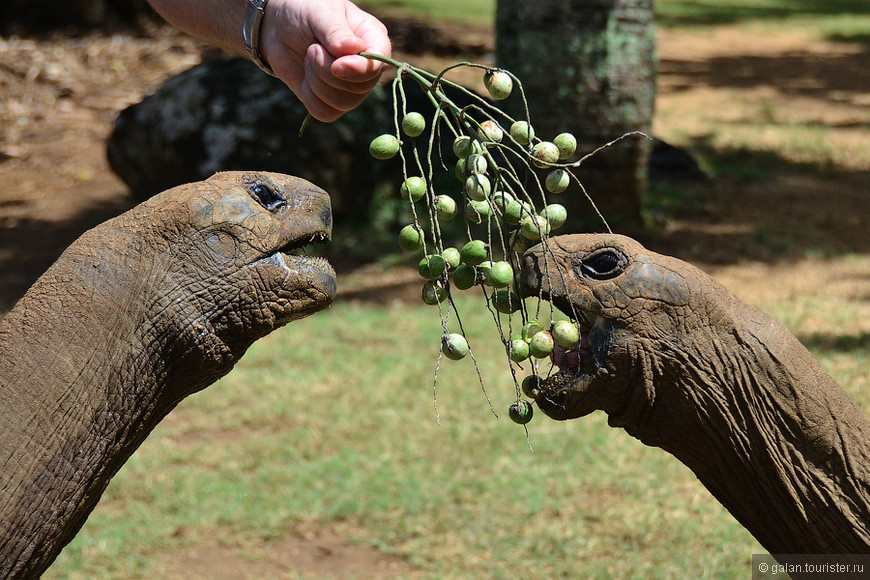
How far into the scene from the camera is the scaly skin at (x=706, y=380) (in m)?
1.87

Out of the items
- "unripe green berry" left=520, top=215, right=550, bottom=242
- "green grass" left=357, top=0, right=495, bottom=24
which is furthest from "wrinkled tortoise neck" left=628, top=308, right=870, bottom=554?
"green grass" left=357, top=0, right=495, bottom=24

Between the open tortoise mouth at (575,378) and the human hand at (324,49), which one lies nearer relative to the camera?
the open tortoise mouth at (575,378)

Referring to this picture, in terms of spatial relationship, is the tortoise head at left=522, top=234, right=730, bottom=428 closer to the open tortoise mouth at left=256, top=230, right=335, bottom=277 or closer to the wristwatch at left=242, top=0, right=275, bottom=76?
the open tortoise mouth at left=256, top=230, right=335, bottom=277

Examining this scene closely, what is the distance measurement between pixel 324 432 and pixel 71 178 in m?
5.02

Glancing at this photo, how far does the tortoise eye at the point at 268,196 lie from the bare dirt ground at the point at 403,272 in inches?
83.3

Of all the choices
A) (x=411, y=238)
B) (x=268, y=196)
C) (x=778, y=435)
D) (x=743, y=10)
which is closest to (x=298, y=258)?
(x=268, y=196)

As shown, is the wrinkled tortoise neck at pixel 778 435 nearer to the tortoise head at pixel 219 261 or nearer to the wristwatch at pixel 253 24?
the tortoise head at pixel 219 261

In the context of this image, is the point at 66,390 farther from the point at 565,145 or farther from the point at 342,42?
the point at 565,145

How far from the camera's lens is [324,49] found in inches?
83.4

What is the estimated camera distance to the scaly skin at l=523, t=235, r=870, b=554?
1.87 m

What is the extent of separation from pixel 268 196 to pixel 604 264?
2.33ft

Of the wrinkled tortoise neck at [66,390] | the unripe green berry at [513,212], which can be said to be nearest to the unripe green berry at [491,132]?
the unripe green berry at [513,212]

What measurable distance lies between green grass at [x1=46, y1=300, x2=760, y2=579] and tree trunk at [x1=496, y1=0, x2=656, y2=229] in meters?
2.04

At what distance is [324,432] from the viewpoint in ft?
15.3
